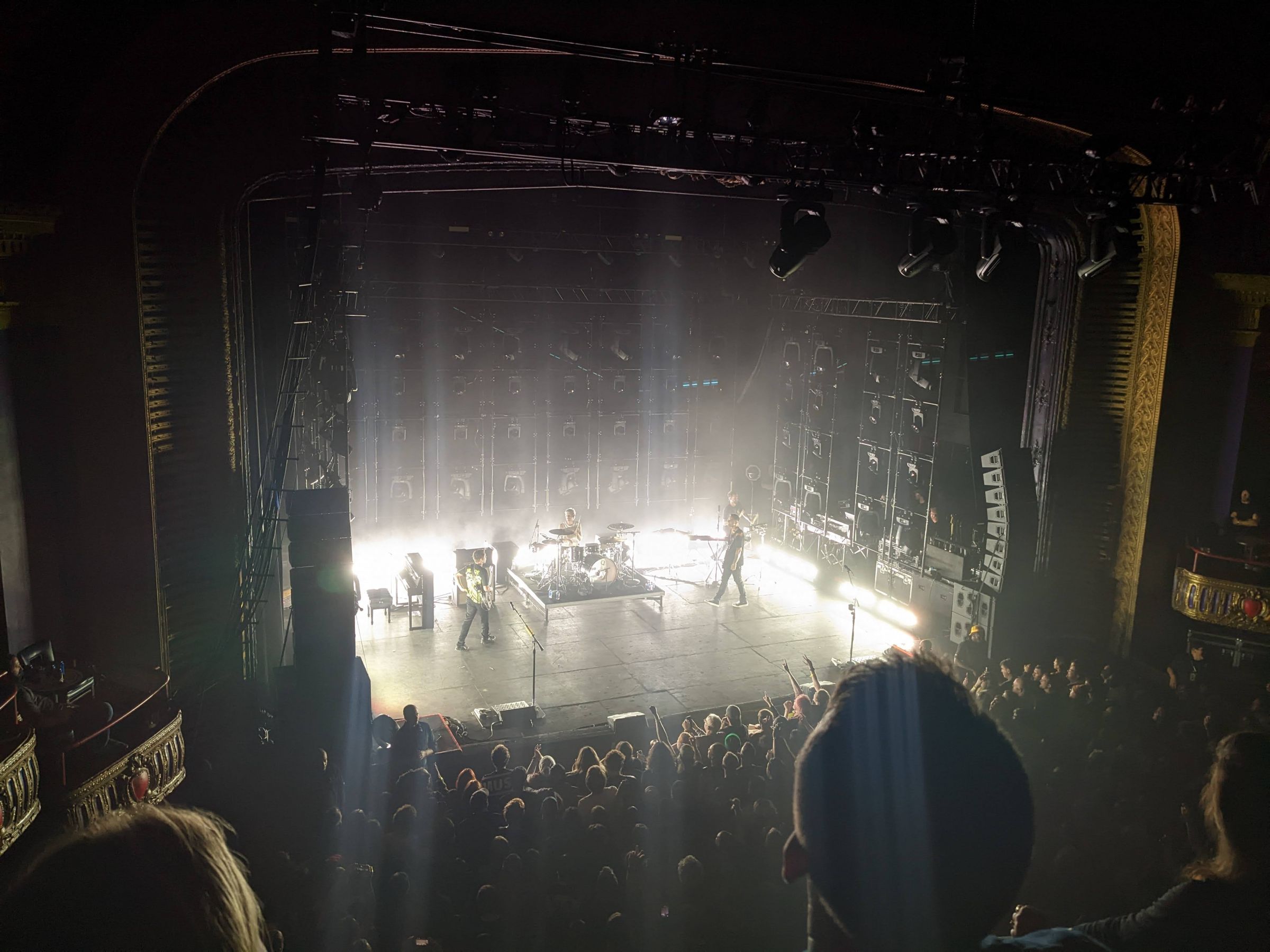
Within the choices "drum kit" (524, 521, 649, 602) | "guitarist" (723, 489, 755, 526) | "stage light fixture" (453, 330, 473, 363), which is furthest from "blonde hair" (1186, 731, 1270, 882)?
"stage light fixture" (453, 330, 473, 363)

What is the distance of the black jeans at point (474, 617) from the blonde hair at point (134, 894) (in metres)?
11.3

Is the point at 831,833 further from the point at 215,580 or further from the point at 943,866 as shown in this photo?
the point at 215,580

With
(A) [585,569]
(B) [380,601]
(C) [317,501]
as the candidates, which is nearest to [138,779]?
(C) [317,501]

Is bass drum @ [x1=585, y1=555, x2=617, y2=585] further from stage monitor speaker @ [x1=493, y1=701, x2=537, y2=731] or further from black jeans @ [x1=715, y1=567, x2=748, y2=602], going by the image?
stage monitor speaker @ [x1=493, y1=701, x2=537, y2=731]

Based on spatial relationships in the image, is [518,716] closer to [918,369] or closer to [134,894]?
[918,369]

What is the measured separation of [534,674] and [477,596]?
2.44m

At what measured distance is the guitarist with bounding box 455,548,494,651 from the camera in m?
12.4

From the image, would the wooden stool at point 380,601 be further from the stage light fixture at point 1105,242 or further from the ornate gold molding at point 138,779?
the stage light fixture at point 1105,242

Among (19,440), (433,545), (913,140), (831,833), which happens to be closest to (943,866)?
(831,833)

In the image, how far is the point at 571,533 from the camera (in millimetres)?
15078

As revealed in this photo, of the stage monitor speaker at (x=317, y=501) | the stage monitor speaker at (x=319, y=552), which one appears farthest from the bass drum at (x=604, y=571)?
the stage monitor speaker at (x=319, y=552)

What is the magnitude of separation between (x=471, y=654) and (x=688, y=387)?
8.27 meters

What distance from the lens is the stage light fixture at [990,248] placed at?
9336 millimetres

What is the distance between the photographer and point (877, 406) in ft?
49.1
